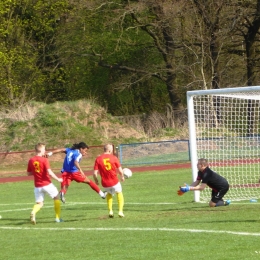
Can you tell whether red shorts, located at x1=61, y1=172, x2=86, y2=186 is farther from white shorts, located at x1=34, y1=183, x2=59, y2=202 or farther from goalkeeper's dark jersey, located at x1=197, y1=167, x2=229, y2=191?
goalkeeper's dark jersey, located at x1=197, y1=167, x2=229, y2=191

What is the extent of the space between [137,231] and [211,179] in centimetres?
390

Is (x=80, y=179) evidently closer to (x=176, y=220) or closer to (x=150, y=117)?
(x=176, y=220)

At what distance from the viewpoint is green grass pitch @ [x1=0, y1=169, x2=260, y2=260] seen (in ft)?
34.4

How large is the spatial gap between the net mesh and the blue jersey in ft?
13.6

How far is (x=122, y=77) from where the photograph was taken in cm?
5191

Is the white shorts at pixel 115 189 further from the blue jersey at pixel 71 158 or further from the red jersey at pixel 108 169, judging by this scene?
the blue jersey at pixel 71 158

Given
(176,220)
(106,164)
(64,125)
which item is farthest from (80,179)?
(64,125)

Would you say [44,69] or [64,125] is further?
[44,69]

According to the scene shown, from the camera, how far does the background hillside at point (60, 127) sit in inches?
1610

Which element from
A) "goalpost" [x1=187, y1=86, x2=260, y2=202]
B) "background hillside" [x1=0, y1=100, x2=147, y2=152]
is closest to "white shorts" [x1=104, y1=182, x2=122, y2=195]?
"goalpost" [x1=187, y1=86, x2=260, y2=202]

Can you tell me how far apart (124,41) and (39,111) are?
9.72 meters

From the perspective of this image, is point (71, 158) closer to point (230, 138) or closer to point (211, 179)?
point (211, 179)

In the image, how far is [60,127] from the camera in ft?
137

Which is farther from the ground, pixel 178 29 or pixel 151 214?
pixel 178 29
